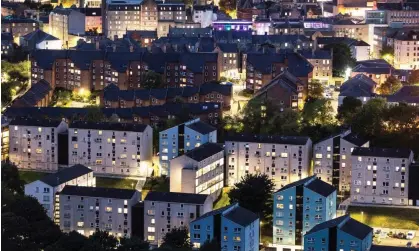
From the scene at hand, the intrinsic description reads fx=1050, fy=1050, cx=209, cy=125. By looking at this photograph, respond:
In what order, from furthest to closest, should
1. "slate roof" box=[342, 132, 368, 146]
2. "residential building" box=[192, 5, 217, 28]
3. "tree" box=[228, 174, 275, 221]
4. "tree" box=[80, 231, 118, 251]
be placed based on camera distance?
"residential building" box=[192, 5, 217, 28] < "slate roof" box=[342, 132, 368, 146] < "tree" box=[228, 174, 275, 221] < "tree" box=[80, 231, 118, 251]

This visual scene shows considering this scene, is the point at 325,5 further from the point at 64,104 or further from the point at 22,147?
the point at 22,147

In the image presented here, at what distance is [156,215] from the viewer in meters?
12.4

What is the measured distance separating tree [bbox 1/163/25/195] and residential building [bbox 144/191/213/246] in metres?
2.08

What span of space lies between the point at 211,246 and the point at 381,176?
4190mm

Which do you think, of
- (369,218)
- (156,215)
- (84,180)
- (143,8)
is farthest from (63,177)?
(143,8)

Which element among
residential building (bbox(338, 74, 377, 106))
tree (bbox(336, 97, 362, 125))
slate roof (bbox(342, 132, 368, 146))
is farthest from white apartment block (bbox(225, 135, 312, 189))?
residential building (bbox(338, 74, 377, 106))

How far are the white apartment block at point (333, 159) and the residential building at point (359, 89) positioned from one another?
305 cm

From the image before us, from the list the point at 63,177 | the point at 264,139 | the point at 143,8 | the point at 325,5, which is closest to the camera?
the point at 63,177

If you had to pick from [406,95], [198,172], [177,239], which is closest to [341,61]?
[406,95]

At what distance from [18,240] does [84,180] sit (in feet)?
11.8

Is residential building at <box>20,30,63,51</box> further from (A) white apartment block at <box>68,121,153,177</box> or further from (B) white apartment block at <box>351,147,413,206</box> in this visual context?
(B) white apartment block at <box>351,147,413,206</box>

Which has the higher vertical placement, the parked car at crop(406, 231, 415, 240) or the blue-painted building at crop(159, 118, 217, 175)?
the blue-painted building at crop(159, 118, 217, 175)

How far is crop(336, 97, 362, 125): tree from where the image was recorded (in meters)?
16.8

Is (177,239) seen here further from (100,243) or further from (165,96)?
(165,96)
